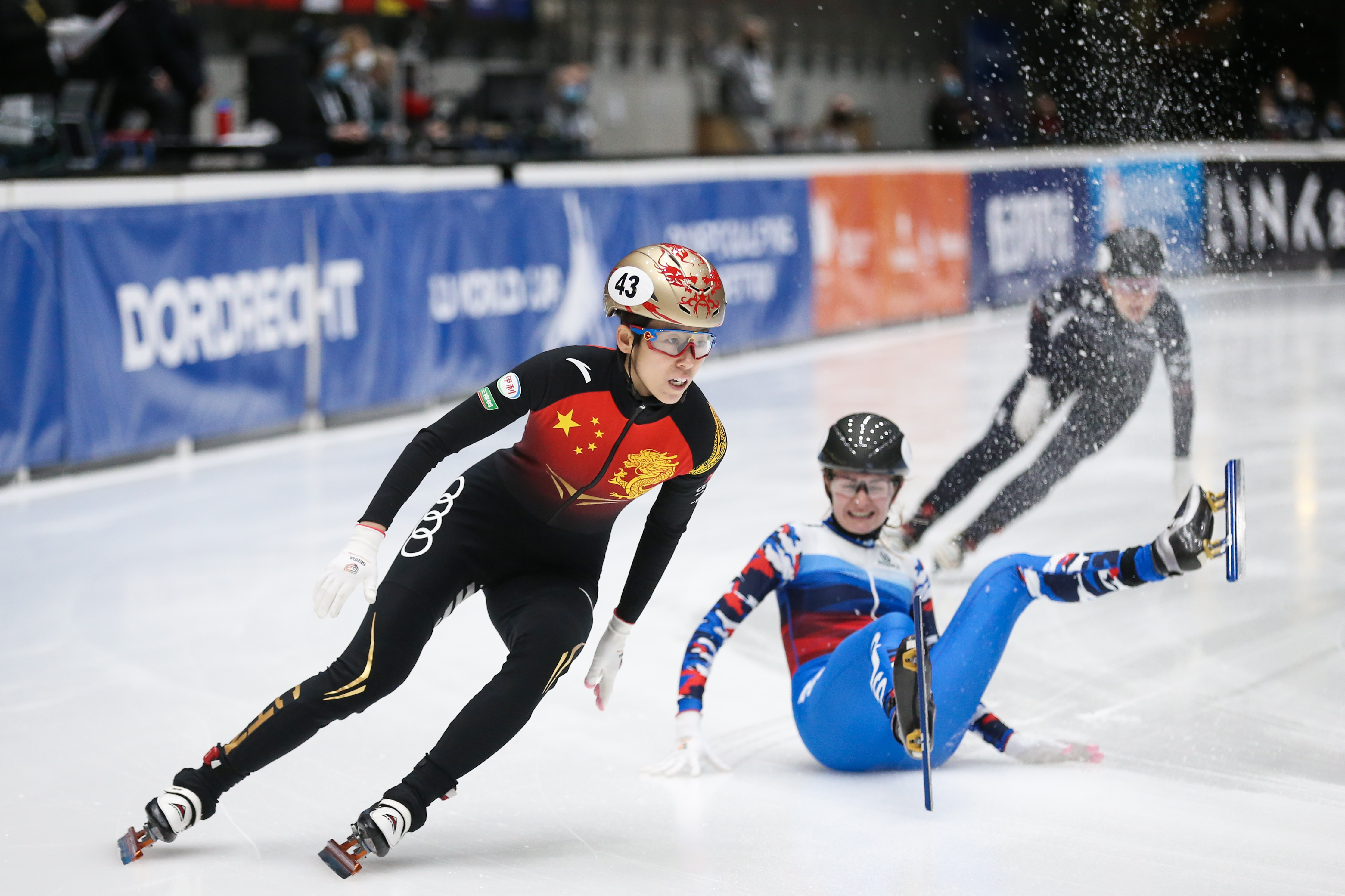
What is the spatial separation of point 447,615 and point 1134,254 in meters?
2.85

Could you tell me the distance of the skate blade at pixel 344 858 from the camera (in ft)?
9.78

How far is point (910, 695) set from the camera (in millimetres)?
3178

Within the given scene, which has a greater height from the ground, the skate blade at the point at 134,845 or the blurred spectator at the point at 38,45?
the blurred spectator at the point at 38,45

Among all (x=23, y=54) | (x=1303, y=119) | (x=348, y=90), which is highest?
(x=23, y=54)

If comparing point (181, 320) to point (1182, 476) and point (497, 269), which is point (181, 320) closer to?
point (497, 269)

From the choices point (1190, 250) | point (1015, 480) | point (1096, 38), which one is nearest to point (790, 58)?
point (1096, 38)

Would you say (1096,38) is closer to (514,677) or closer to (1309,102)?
(1309,102)

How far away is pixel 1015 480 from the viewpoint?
5844mm

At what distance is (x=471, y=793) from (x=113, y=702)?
51.3 inches

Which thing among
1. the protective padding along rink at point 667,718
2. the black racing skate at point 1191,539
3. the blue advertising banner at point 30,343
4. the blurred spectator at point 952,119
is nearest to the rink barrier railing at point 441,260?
the blue advertising banner at point 30,343

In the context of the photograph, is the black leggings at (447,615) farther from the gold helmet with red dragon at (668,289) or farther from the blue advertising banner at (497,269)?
the blue advertising banner at (497,269)

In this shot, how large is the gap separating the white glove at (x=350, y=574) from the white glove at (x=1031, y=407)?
3269 mm

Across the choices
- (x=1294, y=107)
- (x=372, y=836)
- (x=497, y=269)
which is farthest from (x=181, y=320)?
(x=1294, y=107)

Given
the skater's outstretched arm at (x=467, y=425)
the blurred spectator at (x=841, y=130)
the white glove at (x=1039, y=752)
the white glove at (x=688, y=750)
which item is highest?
the blurred spectator at (x=841, y=130)
